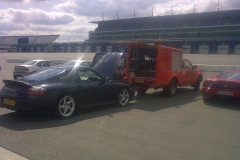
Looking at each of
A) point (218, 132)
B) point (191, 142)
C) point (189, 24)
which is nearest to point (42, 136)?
point (191, 142)

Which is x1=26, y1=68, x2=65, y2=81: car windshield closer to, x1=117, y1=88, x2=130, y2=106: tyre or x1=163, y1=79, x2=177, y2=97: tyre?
x1=117, y1=88, x2=130, y2=106: tyre

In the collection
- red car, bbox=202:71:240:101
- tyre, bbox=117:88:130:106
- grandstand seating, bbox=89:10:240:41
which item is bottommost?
tyre, bbox=117:88:130:106

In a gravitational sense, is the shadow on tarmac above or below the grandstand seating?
below

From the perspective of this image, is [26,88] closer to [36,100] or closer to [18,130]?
[36,100]

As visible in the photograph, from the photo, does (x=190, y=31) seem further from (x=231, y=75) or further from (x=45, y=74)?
(x=45, y=74)

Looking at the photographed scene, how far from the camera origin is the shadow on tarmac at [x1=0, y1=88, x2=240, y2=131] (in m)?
6.30

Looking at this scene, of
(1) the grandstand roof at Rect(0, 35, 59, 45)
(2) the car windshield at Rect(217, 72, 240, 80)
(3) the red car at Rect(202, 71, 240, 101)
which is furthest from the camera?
(1) the grandstand roof at Rect(0, 35, 59, 45)

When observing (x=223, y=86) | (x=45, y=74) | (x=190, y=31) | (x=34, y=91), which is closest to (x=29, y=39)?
(x=190, y=31)

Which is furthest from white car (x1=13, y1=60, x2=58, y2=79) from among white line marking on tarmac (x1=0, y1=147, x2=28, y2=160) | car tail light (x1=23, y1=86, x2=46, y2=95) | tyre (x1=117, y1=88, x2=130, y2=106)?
white line marking on tarmac (x1=0, y1=147, x2=28, y2=160)

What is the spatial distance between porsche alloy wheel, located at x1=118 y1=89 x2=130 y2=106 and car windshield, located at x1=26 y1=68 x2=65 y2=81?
226 cm

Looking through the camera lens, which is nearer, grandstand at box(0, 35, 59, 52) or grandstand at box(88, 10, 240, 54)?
grandstand at box(88, 10, 240, 54)

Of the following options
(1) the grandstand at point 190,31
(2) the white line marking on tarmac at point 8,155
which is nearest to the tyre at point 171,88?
(2) the white line marking on tarmac at point 8,155

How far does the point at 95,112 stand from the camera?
781 cm

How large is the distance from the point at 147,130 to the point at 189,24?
5530cm
